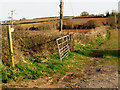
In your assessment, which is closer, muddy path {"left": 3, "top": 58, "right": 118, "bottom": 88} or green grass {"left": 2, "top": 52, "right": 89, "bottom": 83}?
muddy path {"left": 3, "top": 58, "right": 118, "bottom": 88}

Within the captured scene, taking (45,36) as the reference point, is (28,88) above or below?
below

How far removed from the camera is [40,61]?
8797 mm

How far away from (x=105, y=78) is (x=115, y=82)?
598mm

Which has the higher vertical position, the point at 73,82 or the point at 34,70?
the point at 34,70

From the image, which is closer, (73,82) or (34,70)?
(73,82)

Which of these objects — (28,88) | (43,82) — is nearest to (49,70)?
(43,82)

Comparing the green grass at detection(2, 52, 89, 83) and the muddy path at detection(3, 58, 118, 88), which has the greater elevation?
the green grass at detection(2, 52, 89, 83)

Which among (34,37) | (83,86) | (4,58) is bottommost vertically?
(83,86)

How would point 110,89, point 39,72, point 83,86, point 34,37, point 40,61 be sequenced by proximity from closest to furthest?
point 110,89 → point 83,86 → point 39,72 → point 40,61 → point 34,37

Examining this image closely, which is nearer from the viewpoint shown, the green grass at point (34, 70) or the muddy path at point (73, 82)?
the muddy path at point (73, 82)

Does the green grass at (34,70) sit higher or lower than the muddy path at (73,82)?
higher

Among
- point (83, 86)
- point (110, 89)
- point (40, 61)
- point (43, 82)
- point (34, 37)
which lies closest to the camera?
point (110, 89)

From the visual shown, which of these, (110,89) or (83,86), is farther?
(83,86)

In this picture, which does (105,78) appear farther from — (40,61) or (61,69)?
(40,61)
